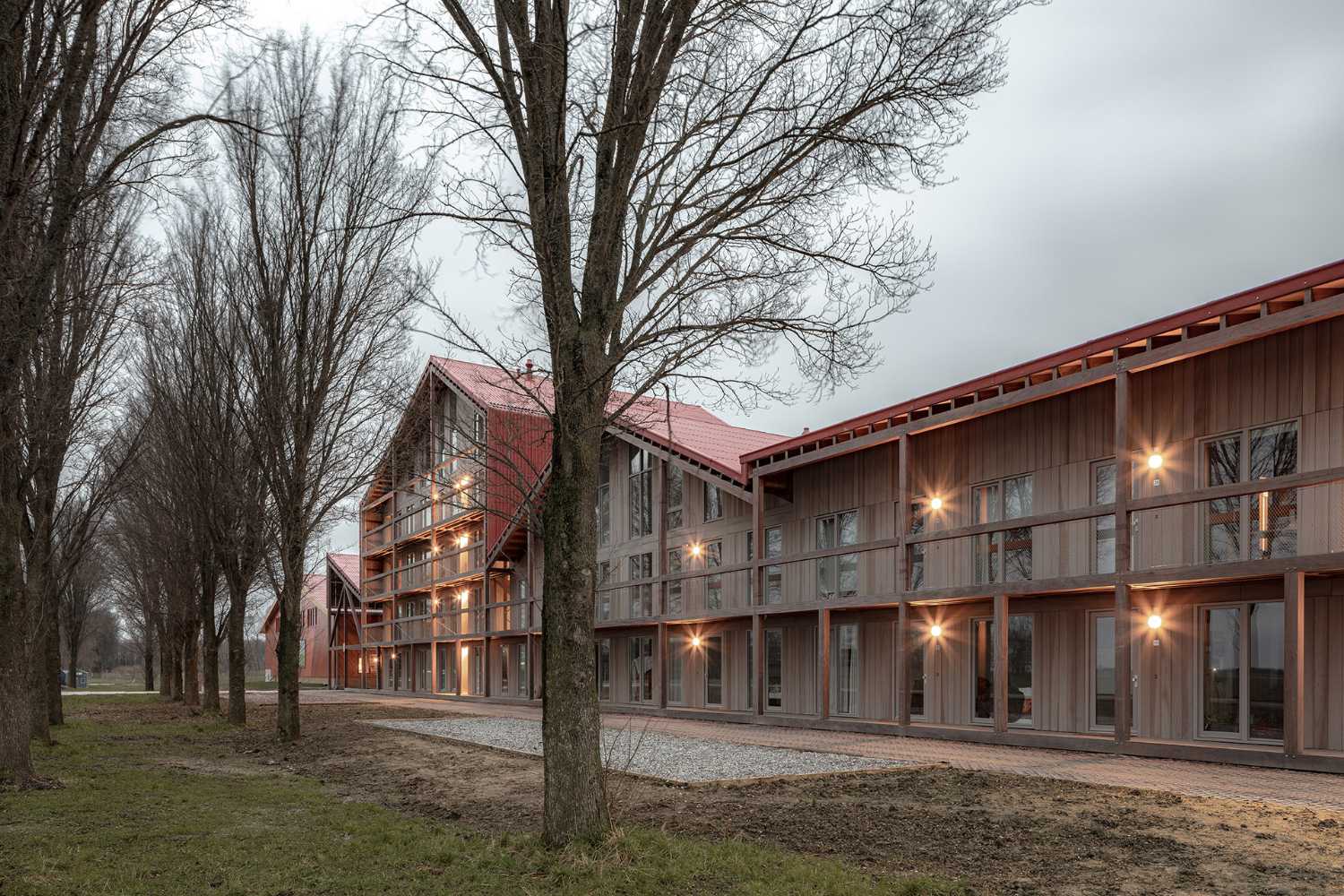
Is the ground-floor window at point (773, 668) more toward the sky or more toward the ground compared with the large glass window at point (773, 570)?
more toward the ground

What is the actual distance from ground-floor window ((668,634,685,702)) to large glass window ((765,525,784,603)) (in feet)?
13.0

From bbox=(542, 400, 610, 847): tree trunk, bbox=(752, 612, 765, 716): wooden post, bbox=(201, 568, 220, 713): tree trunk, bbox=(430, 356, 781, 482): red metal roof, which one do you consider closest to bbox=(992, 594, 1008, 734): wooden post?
bbox=(430, 356, 781, 482): red metal roof

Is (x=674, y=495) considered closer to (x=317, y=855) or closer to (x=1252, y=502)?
(x=1252, y=502)

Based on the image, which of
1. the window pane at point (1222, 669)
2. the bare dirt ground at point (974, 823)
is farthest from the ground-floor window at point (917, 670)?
the bare dirt ground at point (974, 823)

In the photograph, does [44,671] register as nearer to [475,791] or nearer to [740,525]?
[475,791]

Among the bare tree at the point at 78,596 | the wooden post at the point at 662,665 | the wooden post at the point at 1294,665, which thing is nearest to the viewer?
the wooden post at the point at 1294,665

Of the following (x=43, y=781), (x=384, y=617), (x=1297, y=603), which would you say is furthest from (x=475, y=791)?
(x=384, y=617)

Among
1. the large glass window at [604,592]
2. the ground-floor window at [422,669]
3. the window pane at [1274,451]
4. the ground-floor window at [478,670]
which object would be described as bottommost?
the ground-floor window at [422,669]

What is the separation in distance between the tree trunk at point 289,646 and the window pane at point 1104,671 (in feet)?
45.2

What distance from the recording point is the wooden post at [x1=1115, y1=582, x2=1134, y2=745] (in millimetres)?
14609

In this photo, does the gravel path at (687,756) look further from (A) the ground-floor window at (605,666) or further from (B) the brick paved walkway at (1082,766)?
(A) the ground-floor window at (605,666)

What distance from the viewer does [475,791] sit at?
12.1m

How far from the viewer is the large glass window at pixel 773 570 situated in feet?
79.4

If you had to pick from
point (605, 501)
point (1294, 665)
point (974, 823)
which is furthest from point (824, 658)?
point (605, 501)
